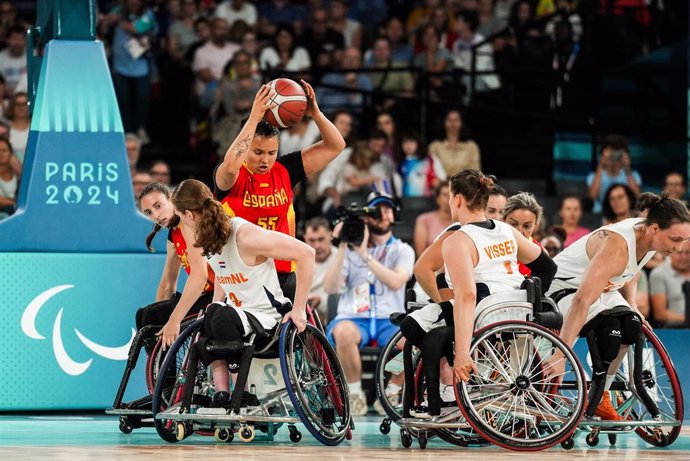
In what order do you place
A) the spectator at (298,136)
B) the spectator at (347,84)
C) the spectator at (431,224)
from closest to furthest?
the spectator at (431,224) → the spectator at (298,136) → the spectator at (347,84)

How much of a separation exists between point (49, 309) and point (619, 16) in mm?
9614

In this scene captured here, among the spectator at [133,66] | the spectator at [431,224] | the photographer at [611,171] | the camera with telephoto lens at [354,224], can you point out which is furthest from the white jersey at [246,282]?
the photographer at [611,171]

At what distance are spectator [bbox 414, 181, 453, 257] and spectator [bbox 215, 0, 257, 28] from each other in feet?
16.8

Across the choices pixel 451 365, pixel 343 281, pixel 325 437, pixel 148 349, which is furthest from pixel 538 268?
pixel 343 281

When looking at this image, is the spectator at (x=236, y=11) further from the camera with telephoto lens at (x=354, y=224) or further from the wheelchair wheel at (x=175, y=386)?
the wheelchair wheel at (x=175, y=386)

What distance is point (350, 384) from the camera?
9.78m

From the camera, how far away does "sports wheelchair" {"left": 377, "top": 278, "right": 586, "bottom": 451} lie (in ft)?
22.5

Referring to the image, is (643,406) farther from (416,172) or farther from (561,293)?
(416,172)

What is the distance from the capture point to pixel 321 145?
800 cm

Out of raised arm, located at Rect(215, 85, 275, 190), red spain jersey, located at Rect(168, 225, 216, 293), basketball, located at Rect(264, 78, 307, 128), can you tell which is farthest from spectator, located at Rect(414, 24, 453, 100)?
raised arm, located at Rect(215, 85, 275, 190)

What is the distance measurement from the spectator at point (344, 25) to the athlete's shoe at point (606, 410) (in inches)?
348

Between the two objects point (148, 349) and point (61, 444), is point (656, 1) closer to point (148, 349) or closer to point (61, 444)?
point (148, 349)

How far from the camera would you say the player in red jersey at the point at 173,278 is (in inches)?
297

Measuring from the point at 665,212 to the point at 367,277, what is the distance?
3.33 m
